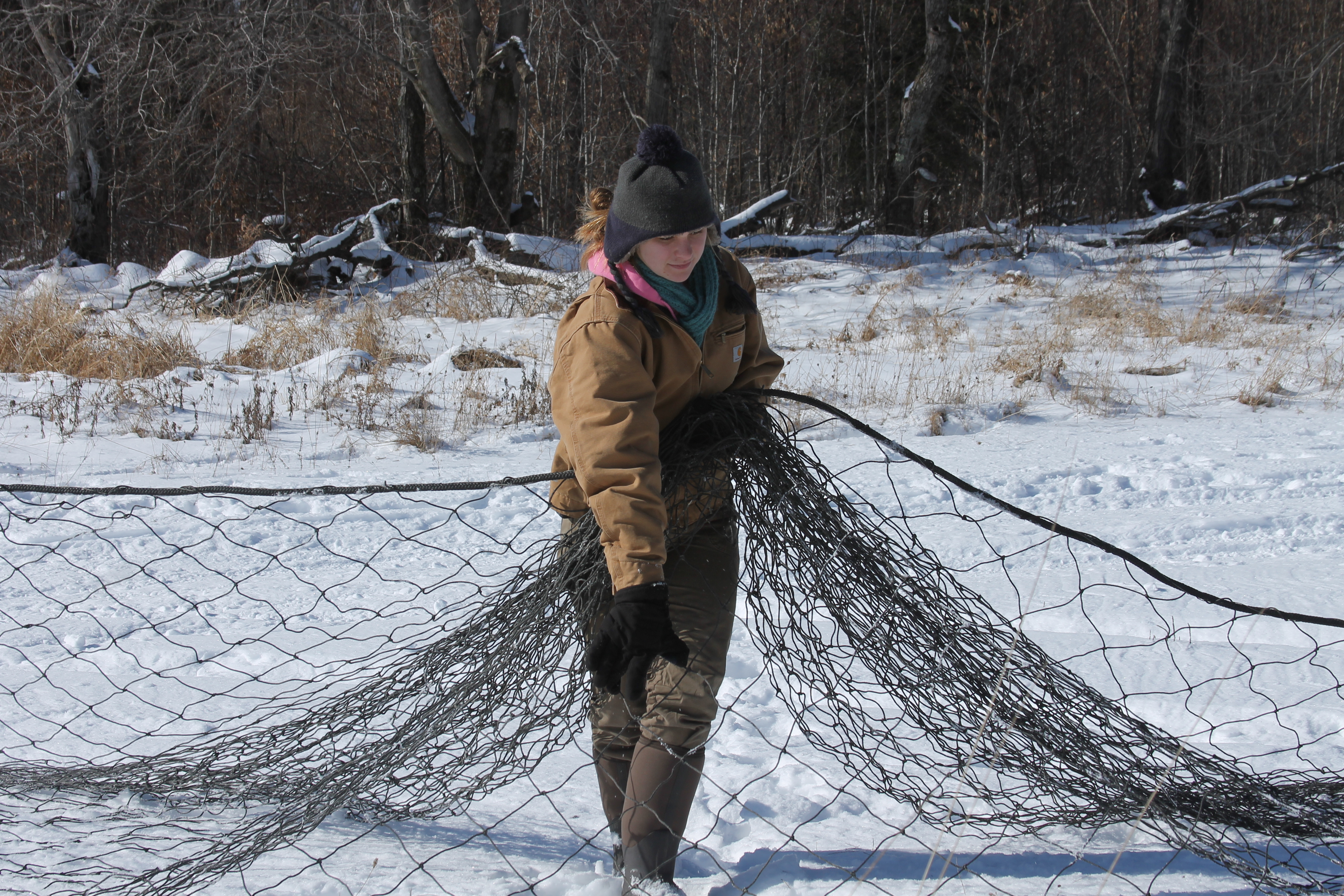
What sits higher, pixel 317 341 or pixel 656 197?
pixel 656 197

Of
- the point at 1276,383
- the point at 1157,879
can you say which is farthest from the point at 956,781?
the point at 1276,383

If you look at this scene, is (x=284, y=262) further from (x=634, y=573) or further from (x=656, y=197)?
(x=634, y=573)

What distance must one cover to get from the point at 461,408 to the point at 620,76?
24.4ft

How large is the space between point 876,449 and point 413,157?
28.3ft

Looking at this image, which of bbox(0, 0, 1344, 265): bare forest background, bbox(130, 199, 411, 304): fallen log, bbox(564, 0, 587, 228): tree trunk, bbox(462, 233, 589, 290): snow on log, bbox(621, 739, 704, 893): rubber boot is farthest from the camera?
bbox(564, 0, 587, 228): tree trunk

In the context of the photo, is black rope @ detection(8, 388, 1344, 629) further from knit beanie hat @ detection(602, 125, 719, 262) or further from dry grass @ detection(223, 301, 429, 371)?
dry grass @ detection(223, 301, 429, 371)

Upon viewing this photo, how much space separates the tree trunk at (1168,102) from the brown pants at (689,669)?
13432mm

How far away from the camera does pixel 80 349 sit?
6.68 meters

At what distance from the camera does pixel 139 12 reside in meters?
9.42

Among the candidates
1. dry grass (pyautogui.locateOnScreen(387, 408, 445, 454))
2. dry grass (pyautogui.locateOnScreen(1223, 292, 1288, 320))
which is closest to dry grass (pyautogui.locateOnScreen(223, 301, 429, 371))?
dry grass (pyautogui.locateOnScreen(387, 408, 445, 454))

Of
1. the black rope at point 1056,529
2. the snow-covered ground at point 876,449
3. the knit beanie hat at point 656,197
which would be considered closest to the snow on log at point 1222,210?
the snow-covered ground at point 876,449

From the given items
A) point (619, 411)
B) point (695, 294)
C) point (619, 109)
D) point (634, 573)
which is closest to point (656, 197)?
point (695, 294)

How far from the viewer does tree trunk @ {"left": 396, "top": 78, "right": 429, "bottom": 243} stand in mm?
11430

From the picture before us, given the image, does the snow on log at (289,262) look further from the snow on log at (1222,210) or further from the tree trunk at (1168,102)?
the tree trunk at (1168,102)
